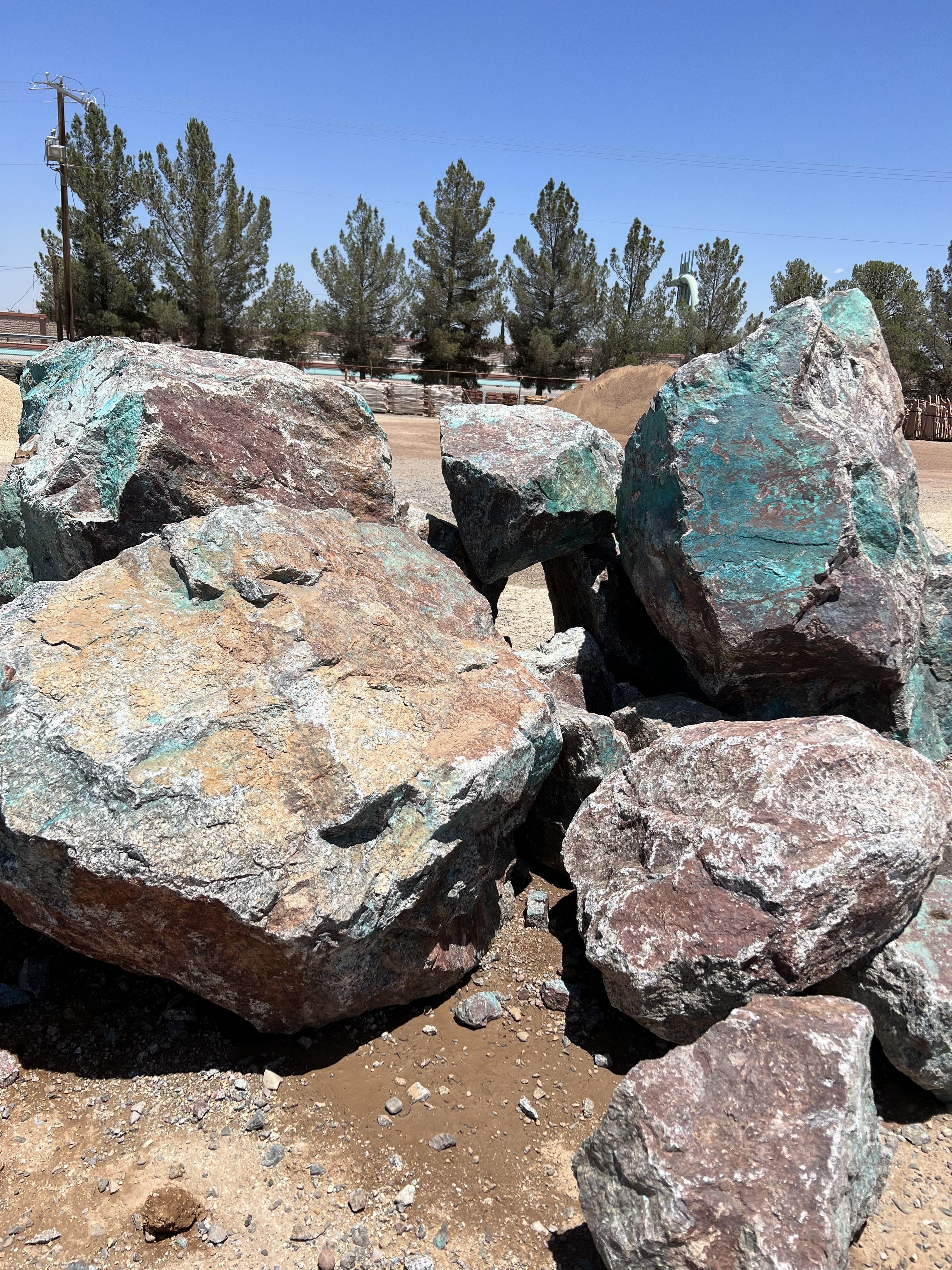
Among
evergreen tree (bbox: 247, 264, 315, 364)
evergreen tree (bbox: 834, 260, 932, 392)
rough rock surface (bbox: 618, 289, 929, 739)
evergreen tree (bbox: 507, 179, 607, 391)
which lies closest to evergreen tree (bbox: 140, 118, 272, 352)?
evergreen tree (bbox: 247, 264, 315, 364)

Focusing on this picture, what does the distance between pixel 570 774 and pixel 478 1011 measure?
2.80 feet

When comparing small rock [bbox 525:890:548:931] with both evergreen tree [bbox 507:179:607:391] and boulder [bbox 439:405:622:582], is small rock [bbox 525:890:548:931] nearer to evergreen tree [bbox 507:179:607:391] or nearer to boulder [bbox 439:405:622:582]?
boulder [bbox 439:405:622:582]

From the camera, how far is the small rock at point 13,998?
2465mm

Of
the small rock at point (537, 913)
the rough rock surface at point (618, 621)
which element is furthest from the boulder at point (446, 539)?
the small rock at point (537, 913)

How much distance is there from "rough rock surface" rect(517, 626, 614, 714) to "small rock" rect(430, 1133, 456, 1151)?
5.58ft

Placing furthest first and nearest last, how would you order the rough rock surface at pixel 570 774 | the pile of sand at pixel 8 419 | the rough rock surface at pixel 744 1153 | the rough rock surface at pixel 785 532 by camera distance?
the pile of sand at pixel 8 419 → the rough rock surface at pixel 570 774 → the rough rock surface at pixel 785 532 → the rough rock surface at pixel 744 1153

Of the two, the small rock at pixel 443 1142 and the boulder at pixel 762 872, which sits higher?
the boulder at pixel 762 872

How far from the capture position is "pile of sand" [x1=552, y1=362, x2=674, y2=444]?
14.8 metres

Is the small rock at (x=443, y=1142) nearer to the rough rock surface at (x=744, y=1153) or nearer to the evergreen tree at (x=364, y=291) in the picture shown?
the rough rock surface at (x=744, y=1153)

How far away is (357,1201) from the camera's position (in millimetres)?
1972

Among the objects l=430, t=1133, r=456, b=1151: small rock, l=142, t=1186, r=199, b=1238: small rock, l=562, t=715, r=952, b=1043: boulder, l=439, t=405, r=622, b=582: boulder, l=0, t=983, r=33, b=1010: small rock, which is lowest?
l=430, t=1133, r=456, b=1151: small rock

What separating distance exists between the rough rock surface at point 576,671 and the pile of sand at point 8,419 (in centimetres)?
1185

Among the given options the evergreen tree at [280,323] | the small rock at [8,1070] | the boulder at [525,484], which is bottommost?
the small rock at [8,1070]

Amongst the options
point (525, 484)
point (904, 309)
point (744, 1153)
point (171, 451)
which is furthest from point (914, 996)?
point (904, 309)
